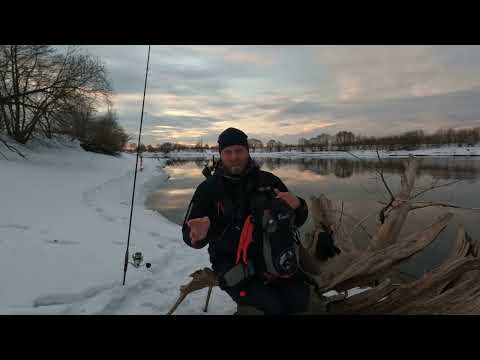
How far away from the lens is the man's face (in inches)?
100

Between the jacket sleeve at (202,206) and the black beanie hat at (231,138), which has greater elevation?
the black beanie hat at (231,138)

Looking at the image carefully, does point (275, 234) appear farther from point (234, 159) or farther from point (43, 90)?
point (43, 90)

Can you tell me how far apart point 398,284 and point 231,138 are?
7.04ft

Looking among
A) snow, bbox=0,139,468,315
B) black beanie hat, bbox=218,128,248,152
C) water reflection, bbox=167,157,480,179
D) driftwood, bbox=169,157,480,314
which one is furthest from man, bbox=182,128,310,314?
water reflection, bbox=167,157,480,179

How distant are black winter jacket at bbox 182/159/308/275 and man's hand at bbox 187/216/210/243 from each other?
0.09 metres

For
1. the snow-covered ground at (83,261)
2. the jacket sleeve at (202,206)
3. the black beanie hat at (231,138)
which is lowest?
the snow-covered ground at (83,261)

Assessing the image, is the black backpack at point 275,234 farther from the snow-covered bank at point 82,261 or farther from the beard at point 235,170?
the snow-covered bank at point 82,261

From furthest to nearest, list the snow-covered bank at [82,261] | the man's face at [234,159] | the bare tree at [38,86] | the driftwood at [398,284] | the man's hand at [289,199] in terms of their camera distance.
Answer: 1. the bare tree at [38,86]
2. the snow-covered bank at [82,261]
3. the man's face at [234,159]
4. the man's hand at [289,199]
5. the driftwood at [398,284]

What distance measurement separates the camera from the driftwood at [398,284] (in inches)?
89.6

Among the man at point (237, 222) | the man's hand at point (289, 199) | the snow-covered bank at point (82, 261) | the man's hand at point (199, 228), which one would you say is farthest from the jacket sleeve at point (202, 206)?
the snow-covered bank at point (82, 261)

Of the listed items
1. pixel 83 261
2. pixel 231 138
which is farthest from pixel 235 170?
pixel 83 261

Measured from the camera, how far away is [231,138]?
102 inches

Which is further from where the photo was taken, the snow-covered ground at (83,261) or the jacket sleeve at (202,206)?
the snow-covered ground at (83,261)

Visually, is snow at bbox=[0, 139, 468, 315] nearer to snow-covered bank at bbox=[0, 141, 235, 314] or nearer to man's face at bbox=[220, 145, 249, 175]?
snow-covered bank at bbox=[0, 141, 235, 314]
